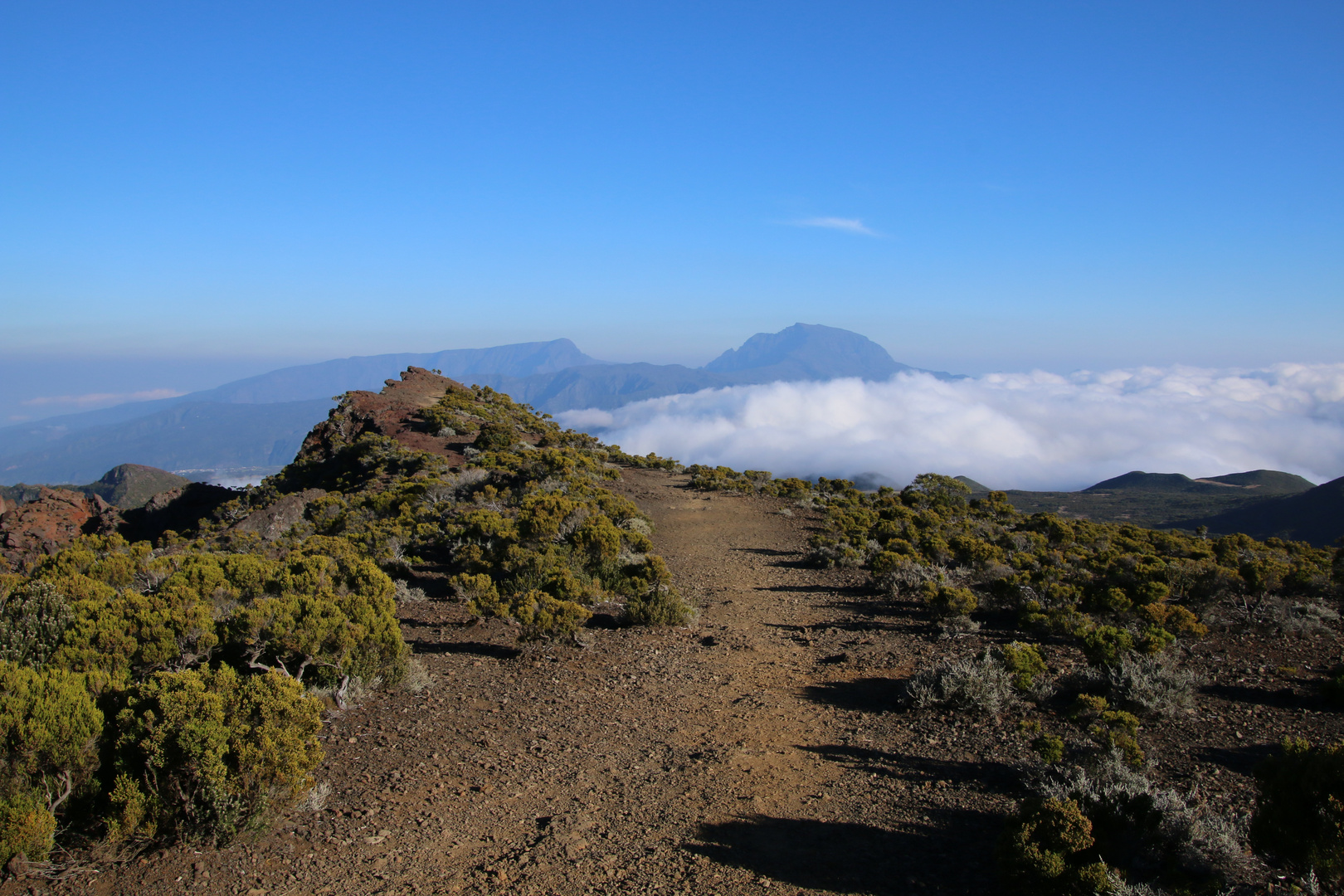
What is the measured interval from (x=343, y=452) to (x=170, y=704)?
24456mm

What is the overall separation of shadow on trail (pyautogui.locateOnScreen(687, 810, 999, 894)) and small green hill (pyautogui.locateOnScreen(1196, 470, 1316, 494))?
98.9 meters

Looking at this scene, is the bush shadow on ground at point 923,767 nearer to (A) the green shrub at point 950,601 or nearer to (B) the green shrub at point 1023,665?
(B) the green shrub at point 1023,665

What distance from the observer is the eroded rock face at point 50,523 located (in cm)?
1975

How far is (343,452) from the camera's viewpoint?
88.4 feet

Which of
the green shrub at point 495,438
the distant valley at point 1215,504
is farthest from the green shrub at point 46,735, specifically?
the distant valley at point 1215,504

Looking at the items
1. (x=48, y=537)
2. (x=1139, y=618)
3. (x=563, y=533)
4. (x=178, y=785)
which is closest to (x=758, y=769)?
(x=178, y=785)

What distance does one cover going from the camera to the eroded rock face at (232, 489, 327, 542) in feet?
57.6

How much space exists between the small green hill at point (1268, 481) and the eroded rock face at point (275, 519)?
325 feet

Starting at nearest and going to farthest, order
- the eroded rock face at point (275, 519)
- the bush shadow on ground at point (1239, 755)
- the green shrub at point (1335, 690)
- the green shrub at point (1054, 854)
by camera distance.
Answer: the green shrub at point (1054, 854), the bush shadow on ground at point (1239, 755), the green shrub at point (1335, 690), the eroded rock face at point (275, 519)

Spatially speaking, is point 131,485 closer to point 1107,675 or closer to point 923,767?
point 923,767

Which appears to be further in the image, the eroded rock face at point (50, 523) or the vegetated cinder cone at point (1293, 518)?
the vegetated cinder cone at point (1293, 518)

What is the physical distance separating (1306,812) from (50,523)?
29884mm

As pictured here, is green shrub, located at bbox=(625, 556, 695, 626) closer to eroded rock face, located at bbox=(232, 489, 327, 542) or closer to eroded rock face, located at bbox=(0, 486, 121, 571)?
eroded rock face, located at bbox=(232, 489, 327, 542)

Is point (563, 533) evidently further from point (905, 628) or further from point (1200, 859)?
point (1200, 859)
